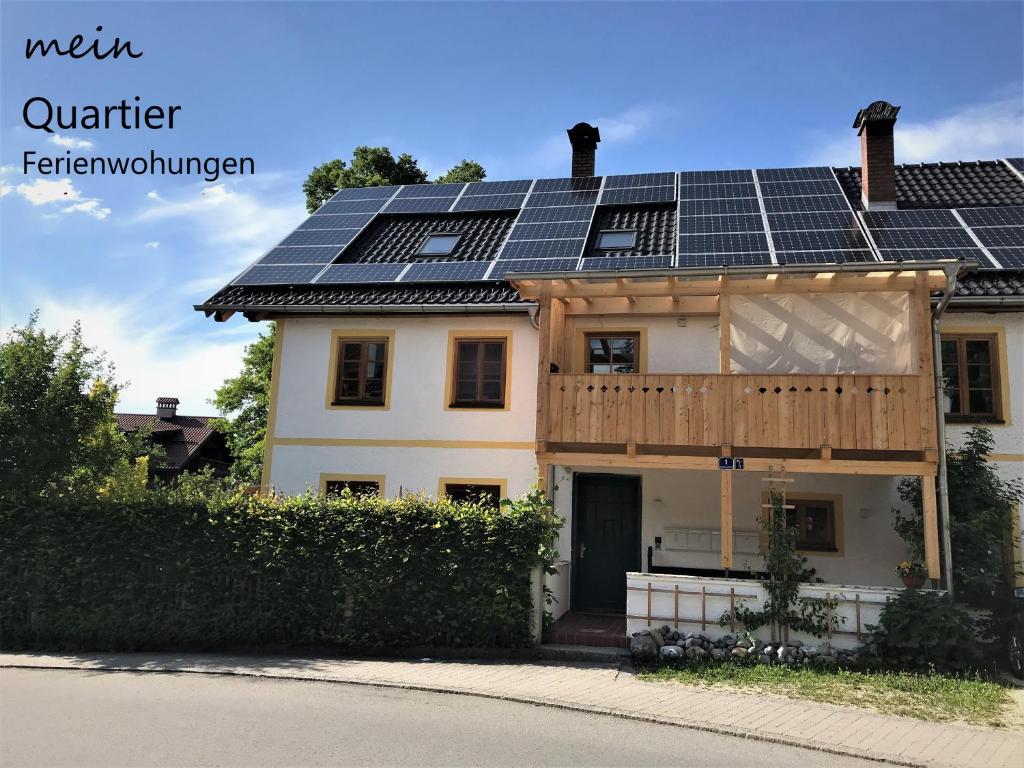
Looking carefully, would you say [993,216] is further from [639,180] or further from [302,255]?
[302,255]

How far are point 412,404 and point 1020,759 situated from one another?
1043cm

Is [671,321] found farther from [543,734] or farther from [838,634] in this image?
[543,734]

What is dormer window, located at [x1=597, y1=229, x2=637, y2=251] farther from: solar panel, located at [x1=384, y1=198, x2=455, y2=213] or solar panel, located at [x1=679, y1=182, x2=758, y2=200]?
solar panel, located at [x1=384, y1=198, x2=455, y2=213]

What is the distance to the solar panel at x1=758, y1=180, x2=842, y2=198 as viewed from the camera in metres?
16.5

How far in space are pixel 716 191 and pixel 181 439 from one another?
114 ft

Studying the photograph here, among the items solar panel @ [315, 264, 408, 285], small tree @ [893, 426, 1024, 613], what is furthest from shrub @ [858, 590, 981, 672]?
solar panel @ [315, 264, 408, 285]

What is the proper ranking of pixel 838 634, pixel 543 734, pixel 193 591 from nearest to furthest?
pixel 543 734, pixel 838 634, pixel 193 591

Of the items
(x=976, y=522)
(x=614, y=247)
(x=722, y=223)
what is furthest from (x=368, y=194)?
(x=976, y=522)

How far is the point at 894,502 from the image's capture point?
12.6 m

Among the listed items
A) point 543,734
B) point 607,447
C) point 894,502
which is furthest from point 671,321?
point 543,734

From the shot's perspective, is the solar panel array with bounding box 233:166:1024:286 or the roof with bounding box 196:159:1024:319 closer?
the solar panel array with bounding box 233:166:1024:286

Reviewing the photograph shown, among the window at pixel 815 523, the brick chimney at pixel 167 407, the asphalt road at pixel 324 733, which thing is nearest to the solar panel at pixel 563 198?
the window at pixel 815 523

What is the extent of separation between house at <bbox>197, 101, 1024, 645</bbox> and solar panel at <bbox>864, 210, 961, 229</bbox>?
7cm

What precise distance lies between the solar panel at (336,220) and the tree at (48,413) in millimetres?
6562
